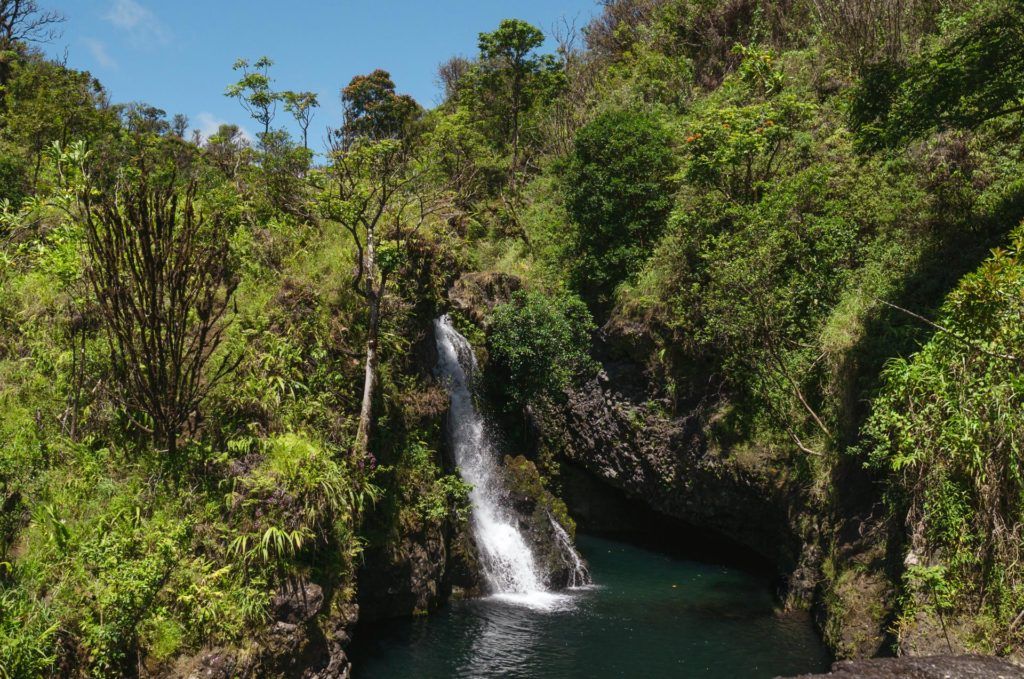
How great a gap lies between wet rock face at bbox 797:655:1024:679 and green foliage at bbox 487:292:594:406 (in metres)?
11.5

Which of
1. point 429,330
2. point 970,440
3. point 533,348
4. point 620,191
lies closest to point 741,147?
point 620,191

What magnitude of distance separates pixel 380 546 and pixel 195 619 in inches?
172

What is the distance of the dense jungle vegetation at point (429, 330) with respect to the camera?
856 centimetres

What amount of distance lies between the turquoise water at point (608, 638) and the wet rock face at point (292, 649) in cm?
106

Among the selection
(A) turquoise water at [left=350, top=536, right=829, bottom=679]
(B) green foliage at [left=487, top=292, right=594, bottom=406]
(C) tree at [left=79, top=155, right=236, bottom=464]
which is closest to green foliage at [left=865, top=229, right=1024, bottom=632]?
Result: (A) turquoise water at [left=350, top=536, right=829, bottom=679]

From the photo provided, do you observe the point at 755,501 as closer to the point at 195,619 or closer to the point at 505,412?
the point at 505,412

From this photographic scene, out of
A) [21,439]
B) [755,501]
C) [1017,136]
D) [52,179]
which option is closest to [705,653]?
[755,501]

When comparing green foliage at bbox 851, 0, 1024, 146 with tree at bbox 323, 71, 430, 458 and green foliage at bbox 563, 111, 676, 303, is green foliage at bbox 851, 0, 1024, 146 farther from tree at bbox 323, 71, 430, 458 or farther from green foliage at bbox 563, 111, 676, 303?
tree at bbox 323, 71, 430, 458

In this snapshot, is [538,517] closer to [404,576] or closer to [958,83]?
[404,576]

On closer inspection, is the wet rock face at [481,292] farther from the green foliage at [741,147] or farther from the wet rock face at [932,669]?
the wet rock face at [932,669]

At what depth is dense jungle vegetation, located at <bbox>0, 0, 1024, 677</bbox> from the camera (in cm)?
856

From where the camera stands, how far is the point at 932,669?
22.9ft

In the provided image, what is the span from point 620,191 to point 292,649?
14.8 metres

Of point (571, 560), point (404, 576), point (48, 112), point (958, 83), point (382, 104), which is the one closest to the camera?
point (958, 83)
